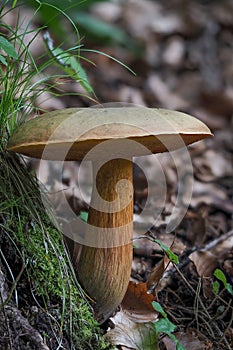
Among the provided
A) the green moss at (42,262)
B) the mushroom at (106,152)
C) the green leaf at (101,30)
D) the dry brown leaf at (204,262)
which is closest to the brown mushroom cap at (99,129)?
the mushroom at (106,152)

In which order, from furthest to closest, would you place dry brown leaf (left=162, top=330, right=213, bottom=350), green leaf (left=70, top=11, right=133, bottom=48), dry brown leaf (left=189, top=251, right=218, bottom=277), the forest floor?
green leaf (left=70, top=11, right=133, bottom=48) → dry brown leaf (left=189, top=251, right=218, bottom=277) → the forest floor → dry brown leaf (left=162, top=330, right=213, bottom=350)

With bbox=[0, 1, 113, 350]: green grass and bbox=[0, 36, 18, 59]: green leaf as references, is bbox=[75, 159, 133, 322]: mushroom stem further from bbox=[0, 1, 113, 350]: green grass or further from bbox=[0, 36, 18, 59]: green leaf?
bbox=[0, 36, 18, 59]: green leaf

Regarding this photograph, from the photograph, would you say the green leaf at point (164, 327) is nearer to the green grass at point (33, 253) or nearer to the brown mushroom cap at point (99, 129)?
the green grass at point (33, 253)

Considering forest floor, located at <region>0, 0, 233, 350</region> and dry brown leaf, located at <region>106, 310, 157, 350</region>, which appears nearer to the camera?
dry brown leaf, located at <region>106, 310, 157, 350</region>

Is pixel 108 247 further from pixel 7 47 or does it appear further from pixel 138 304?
pixel 7 47

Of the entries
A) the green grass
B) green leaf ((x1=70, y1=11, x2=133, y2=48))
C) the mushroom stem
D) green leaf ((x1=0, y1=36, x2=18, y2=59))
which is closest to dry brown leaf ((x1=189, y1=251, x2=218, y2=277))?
the mushroom stem

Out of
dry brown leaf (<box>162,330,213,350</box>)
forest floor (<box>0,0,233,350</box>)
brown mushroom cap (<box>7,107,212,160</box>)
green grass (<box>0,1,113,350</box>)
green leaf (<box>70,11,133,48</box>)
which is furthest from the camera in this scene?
green leaf (<box>70,11,133,48</box>)

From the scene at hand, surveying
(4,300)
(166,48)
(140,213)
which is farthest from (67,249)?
(166,48)

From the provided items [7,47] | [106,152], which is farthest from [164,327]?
[7,47]
